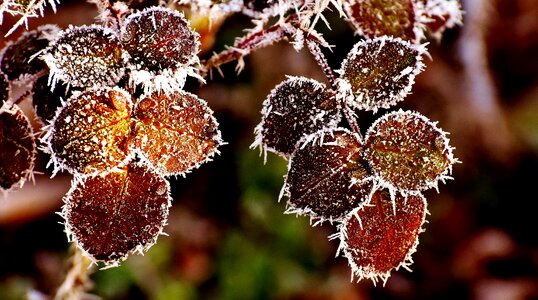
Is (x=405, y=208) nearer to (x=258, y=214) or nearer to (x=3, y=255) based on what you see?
(x=258, y=214)

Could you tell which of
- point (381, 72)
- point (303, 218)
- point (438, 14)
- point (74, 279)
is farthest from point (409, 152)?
point (303, 218)

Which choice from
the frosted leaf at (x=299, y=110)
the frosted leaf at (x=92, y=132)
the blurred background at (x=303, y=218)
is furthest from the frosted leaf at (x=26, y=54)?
the blurred background at (x=303, y=218)

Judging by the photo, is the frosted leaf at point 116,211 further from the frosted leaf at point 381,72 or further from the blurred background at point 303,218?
the blurred background at point 303,218

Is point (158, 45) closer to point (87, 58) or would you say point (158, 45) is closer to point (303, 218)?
point (87, 58)

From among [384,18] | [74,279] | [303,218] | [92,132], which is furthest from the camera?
[303,218]

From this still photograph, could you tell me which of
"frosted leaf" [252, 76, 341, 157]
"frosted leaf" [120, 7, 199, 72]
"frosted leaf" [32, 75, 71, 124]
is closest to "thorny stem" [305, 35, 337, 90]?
"frosted leaf" [252, 76, 341, 157]

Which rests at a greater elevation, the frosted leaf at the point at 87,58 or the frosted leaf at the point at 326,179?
the frosted leaf at the point at 87,58
